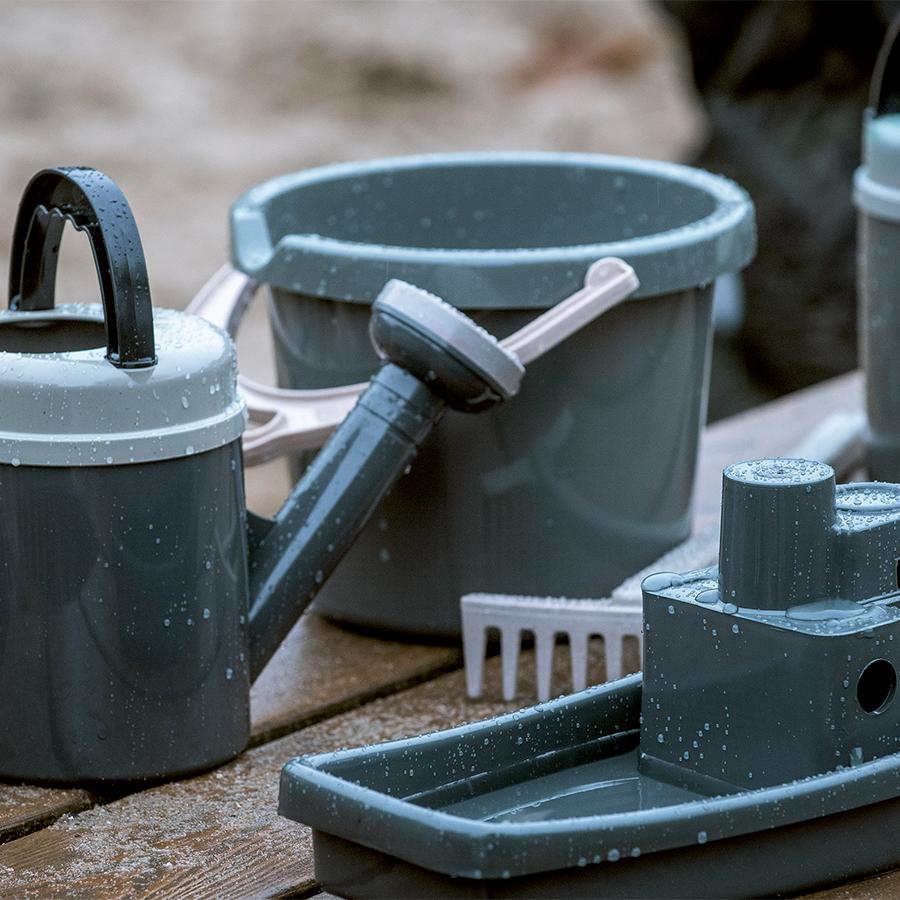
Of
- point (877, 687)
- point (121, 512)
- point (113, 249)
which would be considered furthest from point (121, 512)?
point (877, 687)

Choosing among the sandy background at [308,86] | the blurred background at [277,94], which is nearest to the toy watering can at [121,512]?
the blurred background at [277,94]

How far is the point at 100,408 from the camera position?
119 centimetres

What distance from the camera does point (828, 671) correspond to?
1.06m

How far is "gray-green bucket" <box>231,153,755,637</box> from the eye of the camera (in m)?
1.50

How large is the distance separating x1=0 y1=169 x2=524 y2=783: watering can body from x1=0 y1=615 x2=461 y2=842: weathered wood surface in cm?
10

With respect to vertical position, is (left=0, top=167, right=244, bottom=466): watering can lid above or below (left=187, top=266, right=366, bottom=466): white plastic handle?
above

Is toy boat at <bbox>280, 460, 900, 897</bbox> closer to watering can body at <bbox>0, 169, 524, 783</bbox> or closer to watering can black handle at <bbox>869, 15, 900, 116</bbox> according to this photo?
watering can body at <bbox>0, 169, 524, 783</bbox>

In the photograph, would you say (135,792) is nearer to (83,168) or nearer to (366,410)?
(366,410)

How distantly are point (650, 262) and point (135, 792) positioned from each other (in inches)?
24.6

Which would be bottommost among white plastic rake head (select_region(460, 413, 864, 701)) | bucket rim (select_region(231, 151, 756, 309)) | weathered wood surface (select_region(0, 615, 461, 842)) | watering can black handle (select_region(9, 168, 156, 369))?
weathered wood surface (select_region(0, 615, 461, 842))

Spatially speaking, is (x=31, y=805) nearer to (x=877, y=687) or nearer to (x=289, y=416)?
(x=289, y=416)

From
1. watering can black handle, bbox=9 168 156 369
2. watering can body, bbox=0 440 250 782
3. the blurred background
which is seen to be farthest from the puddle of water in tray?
the blurred background

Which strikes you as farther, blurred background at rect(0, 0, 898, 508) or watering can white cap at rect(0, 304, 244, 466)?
blurred background at rect(0, 0, 898, 508)

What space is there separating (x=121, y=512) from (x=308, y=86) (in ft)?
23.2
